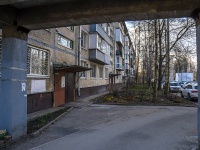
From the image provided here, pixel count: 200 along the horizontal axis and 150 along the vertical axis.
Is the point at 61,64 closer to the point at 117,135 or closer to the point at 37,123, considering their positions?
the point at 37,123

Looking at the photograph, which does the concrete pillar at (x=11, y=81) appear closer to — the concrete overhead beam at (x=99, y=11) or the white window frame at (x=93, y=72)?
the concrete overhead beam at (x=99, y=11)

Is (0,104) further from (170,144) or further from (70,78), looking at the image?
(70,78)

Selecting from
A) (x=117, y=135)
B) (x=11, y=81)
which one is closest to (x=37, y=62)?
(x=11, y=81)

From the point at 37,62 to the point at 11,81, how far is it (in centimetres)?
634

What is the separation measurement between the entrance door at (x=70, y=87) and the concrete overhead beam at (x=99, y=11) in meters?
10.5

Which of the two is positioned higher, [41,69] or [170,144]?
[41,69]

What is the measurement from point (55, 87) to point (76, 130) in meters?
7.15

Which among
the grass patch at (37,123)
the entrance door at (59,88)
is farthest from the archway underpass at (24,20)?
the entrance door at (59,88)

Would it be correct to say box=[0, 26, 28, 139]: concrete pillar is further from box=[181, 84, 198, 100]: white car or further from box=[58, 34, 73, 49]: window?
box=[181, 84, 198, 100]: white car

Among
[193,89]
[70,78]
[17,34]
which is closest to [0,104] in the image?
[17,34]

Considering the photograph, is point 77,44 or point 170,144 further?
point 77,44

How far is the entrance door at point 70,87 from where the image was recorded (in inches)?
727

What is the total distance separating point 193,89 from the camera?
23.7 meters

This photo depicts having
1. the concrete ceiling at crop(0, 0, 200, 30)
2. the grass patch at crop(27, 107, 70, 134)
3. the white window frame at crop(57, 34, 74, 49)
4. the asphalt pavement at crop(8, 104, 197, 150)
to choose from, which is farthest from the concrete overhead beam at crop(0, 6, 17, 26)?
the white window frame at crop(57, 34, 74, 49)
